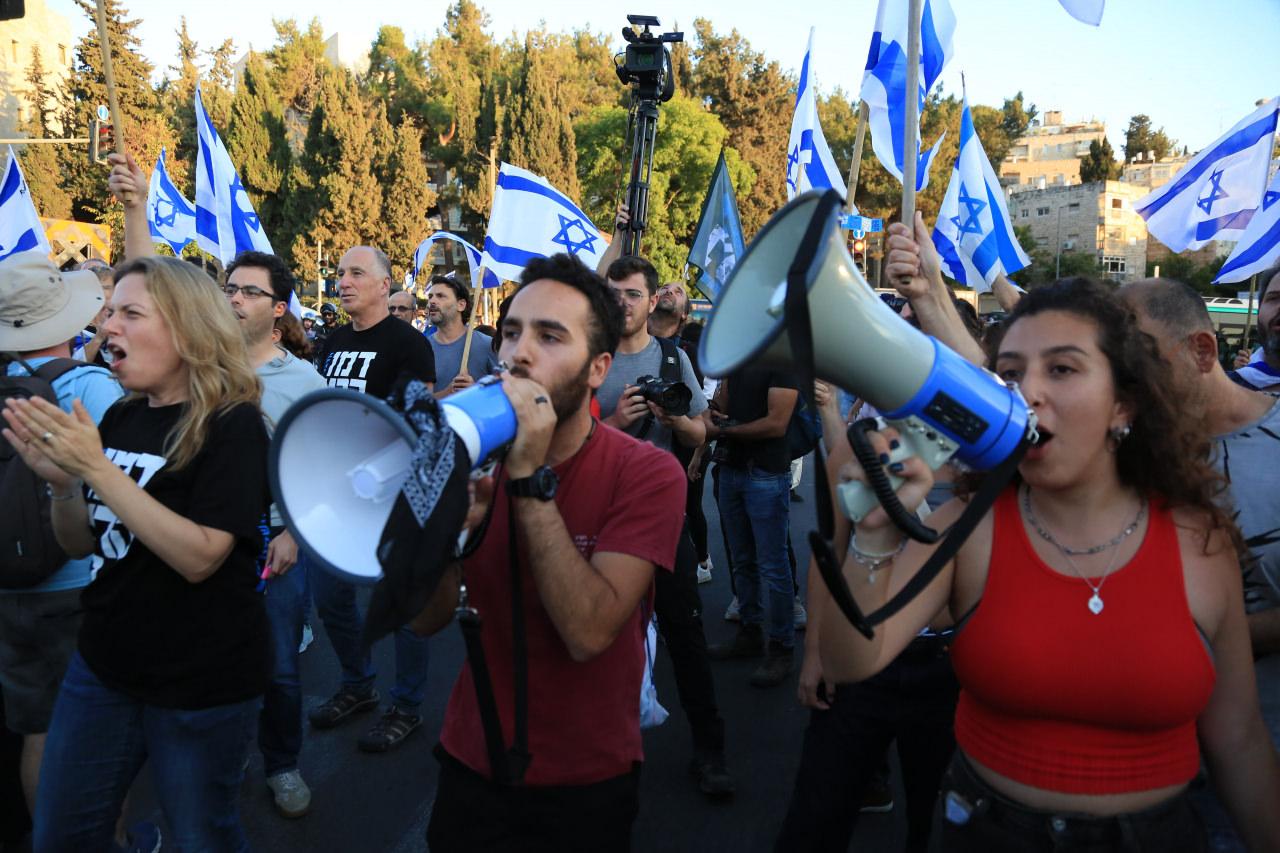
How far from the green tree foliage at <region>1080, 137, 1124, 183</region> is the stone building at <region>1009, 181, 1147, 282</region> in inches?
57.8

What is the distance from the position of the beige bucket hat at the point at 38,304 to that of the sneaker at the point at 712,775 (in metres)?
2.72

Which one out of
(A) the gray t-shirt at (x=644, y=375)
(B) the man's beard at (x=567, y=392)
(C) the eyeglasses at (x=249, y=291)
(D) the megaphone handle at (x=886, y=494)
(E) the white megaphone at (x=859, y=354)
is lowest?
(A) the gray t-shirt at (x=644, y=375)

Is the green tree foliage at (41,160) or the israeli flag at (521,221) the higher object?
the israeli flag at (521,221)

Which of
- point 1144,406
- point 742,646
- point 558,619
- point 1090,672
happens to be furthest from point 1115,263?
point 558,619

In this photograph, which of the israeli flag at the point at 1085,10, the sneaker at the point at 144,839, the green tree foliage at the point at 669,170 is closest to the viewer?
the israeli flag at the point at 1085,10

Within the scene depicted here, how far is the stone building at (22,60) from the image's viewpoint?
3619 cm

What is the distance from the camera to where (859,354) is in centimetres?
128

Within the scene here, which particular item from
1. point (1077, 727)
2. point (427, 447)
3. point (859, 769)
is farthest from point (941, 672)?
point (427, 447)

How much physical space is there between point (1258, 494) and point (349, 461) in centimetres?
200

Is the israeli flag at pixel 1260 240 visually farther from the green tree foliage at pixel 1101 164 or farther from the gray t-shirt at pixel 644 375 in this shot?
the green tree foliage at pixel 1101 164

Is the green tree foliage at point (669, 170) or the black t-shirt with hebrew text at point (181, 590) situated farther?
the green tree foliage at point (669, 170)

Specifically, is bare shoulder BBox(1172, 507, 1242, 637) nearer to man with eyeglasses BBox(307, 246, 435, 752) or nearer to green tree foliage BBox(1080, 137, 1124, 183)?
man with eyeglasses BBox(307, 246, 435, 752)

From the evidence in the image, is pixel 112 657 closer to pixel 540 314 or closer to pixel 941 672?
pixel 540 314

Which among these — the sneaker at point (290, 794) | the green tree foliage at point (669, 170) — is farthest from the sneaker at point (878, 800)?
the green tree foliage at point (669, 170)
